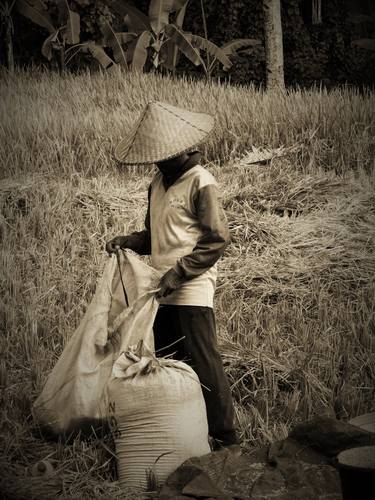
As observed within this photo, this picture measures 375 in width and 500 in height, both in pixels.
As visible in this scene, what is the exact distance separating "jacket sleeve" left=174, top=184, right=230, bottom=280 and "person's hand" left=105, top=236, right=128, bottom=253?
1.05 ft

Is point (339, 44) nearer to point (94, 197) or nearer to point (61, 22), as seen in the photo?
point (61, 22)

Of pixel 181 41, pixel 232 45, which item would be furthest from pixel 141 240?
pixel 232 45

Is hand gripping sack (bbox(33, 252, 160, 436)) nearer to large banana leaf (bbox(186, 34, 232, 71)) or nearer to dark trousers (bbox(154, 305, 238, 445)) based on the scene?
dark trousers (bbox(154, 305, 238, 445))

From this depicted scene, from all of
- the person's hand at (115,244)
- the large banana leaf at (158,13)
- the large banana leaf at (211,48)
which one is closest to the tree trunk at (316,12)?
the large banana leaf at (211,48)

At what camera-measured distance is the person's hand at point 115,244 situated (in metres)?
2.75

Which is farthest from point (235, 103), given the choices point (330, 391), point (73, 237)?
point (330, 391)

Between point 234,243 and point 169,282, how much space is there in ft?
6.48

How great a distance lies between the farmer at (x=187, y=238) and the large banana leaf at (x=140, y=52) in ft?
18.2

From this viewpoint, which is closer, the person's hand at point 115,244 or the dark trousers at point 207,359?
the dark trousers at point 207,359

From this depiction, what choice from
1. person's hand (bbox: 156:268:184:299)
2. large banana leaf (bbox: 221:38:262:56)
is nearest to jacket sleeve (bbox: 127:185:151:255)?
person's hand (bbox: 156:268:184:299)

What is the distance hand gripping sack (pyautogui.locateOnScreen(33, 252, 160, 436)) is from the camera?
2.63 meters

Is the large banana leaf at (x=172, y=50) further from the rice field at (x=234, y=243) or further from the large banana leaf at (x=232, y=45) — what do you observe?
the rice field at (x=234, y=243)

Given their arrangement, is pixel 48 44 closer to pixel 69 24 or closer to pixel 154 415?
pixel 69 24

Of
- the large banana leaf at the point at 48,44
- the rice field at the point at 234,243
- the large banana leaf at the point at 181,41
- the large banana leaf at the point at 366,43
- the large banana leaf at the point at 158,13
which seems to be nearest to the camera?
the rice field at the point at 234,243
